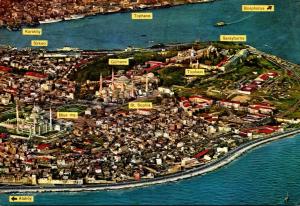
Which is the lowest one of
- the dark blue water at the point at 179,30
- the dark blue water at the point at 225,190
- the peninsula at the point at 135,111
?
the dark blue water at the point at 225,190

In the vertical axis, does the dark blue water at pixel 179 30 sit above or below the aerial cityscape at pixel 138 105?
above

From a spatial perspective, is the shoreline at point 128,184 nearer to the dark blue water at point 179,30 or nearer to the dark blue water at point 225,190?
the dark blue water at point 225,190

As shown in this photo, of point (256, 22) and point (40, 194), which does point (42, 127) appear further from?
point (256, 22)

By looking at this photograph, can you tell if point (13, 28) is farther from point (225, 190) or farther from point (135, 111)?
point (225, 190)

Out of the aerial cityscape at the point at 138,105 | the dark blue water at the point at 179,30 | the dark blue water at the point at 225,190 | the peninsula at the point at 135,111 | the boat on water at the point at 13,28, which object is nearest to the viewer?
the dark blue water at the point at 225,190

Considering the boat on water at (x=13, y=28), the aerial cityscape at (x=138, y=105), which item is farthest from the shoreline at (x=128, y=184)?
the boat on water at (x=13, y=28)

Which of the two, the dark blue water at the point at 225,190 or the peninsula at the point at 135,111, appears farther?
the peninsula at the point at 135,111

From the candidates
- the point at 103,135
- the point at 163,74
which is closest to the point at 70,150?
the point at 103,135

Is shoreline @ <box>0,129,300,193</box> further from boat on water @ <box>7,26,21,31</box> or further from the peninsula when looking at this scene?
boat on water @ <box>7,26,21,31</box>

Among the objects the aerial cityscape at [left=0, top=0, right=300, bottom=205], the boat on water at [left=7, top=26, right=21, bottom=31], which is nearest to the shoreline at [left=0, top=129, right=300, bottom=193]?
the aerial cityscape at [left=0, top=0, right=300, bottom=205]
